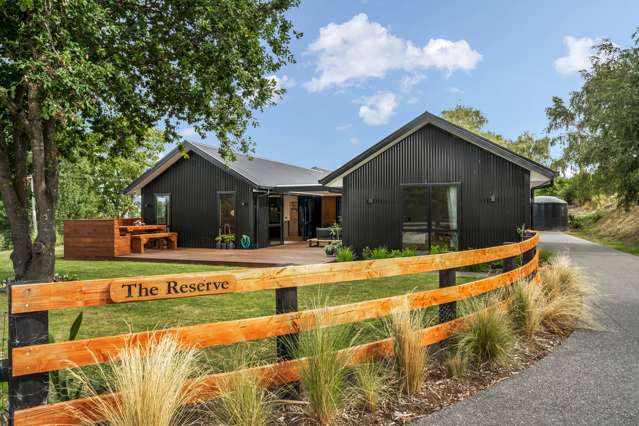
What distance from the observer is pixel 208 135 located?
9.05 m

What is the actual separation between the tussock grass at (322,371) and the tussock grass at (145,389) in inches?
32.9

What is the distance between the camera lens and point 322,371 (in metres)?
2.82

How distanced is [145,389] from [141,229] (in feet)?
49.0

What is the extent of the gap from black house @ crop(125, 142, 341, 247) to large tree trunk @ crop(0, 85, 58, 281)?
8833 millimetres

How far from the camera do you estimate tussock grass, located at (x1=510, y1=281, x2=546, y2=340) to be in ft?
15.4

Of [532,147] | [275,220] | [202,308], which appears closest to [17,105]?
[202,308]

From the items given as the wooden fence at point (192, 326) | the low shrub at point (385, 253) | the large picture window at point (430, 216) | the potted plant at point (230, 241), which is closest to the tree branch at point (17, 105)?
the wooden fence at point (192, 326)

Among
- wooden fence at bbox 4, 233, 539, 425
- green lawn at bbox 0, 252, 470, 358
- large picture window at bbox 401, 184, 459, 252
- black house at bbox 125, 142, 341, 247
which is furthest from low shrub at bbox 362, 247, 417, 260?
wooden fence at bbox 4, 233, 539, 425

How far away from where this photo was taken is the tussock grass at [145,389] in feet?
7.25

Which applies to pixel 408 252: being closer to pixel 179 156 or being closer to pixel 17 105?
pixel 17 105

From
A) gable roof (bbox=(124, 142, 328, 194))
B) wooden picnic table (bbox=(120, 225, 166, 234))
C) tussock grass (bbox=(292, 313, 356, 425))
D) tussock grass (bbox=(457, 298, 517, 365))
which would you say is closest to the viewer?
tussock grass (bbox=(292, 313, 356, 425))

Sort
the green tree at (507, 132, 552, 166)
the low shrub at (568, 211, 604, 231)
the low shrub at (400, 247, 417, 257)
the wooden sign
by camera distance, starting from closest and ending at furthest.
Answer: the wooden sign < the low shrub at (400, 247, 417, 257) < the low shrub at (568, 211, 604, 231) < the green tree at (507, 132, 552, 166)

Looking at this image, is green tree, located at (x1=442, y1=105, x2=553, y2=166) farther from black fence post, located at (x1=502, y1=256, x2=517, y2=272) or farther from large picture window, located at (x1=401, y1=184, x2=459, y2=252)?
black fence post, located at (x1=502, y1=256, x2=517, y2=272)

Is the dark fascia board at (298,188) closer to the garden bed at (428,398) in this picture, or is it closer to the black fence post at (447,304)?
the black fence post at (447,304)
